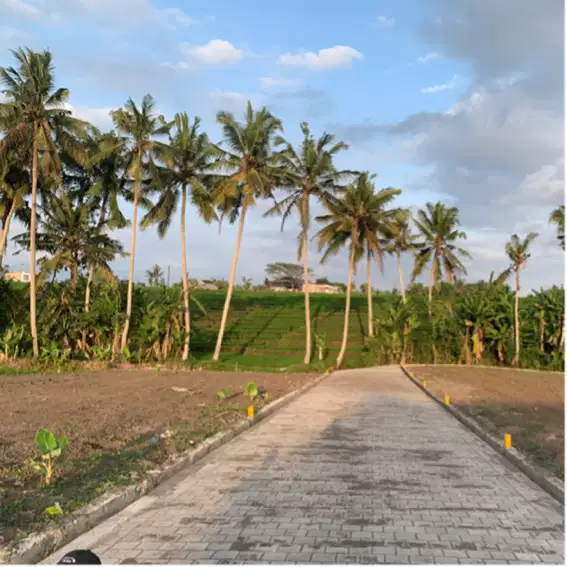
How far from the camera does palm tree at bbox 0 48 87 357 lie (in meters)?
26.6

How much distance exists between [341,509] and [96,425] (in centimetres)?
573

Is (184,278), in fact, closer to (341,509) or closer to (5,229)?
(5,229)

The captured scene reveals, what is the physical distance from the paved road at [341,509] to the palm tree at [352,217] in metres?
25.7

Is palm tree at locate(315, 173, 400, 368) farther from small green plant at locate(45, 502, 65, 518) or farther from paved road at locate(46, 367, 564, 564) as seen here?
small green plant at locate(45, 502, 65, 518)

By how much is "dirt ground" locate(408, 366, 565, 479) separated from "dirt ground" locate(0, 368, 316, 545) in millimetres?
5029

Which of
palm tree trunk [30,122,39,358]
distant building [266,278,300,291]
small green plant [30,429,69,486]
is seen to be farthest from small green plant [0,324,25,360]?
distant building [266,278,300,291]

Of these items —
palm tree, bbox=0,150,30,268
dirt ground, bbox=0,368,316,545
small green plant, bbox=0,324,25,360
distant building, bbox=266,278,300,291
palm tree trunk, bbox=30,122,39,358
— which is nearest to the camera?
dirt ground, bbox=0,368,316,545

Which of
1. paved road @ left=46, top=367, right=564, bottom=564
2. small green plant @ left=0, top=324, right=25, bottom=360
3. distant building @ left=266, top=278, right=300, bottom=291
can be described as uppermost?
distant building @ left=266, top=278, right=300, bottom=291

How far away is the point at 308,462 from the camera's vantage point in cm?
809

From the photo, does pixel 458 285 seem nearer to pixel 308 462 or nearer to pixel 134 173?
pixel 134 173

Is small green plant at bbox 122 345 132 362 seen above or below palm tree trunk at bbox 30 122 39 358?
below

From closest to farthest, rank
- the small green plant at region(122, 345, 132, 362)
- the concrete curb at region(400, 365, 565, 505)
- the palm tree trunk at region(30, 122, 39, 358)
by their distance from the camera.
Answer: the concrete curb at region(400, 365, 565, 505), the small green plant at region(122, 345, 132, 362), the palm tree trunk at region(30, 122, 39, 358)

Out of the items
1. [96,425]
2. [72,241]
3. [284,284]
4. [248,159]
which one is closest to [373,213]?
[248,159]

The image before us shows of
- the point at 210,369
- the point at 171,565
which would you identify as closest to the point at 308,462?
the point at 171,565
